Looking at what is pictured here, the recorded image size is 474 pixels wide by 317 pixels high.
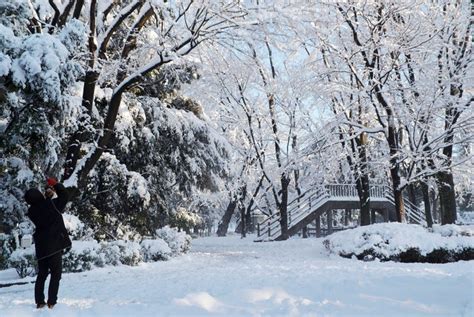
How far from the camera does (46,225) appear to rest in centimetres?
640

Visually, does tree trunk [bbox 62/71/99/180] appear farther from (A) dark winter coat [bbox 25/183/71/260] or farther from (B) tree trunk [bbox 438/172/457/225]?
(B) tree trunk [bbox 438/172/457/225]

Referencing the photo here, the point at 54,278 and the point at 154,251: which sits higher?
the point at 154,251

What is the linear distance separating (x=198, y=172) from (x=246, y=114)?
38.2ft

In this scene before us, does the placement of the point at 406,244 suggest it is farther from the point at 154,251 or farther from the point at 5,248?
the point at 5,248

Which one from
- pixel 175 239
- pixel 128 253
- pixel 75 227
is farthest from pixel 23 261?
pixel 175 239

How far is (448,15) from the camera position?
57.0 ft

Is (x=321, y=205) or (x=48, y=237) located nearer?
(x=48, y=237)

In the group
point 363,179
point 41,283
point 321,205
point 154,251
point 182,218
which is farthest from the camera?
point 321,205

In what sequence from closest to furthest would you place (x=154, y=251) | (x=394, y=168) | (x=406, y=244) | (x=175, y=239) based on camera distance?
(x=406, y=244) → (x=154, y=251) → (x=175, y=239) → (x=394, y=168)

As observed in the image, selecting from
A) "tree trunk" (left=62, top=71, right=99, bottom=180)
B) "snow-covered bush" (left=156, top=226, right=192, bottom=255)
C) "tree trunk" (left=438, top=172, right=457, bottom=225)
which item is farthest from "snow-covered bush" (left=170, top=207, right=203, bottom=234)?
"tree trunk" (left=438, top=172, right=457, bottom=225)

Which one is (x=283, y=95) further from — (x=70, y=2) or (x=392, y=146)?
(x=70, y=2)

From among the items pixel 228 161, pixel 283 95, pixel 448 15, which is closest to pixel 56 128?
pixel 228 161

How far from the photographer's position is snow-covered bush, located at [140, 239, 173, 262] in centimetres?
1399

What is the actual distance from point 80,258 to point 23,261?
1321mm
